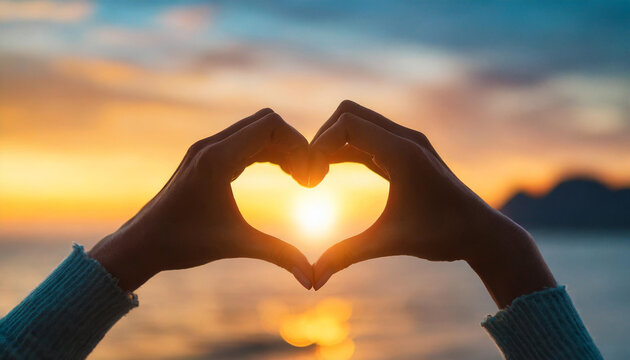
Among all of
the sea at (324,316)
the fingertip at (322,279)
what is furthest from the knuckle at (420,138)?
the sea at (324,316)

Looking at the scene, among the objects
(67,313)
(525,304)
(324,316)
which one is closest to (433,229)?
(525,304)

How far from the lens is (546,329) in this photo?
1.97 m

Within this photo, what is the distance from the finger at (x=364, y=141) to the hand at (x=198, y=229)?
12.6 inches

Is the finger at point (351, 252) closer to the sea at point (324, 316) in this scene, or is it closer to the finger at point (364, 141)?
the finger at point (364, 141)

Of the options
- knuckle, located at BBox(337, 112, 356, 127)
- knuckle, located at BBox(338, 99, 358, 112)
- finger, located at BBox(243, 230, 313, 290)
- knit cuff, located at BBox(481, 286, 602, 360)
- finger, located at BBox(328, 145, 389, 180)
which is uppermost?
knuckle, located at BBox(338, 99, 358, 112)

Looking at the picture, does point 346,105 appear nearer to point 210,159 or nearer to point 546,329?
point 210,159

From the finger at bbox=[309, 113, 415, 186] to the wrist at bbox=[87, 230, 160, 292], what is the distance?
0.99 m

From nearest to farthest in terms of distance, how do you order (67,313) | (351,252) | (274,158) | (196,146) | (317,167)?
(67,313), (351,252), (196,146), (317,167), (274,158)

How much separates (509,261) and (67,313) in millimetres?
1848

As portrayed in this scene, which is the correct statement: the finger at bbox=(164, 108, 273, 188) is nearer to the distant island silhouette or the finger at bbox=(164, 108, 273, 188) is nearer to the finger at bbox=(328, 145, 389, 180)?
the finger at bbox=(328, 145, 389, 180)

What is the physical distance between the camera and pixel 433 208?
221cm

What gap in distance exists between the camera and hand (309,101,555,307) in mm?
2096

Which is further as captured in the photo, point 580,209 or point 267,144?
point 580,209

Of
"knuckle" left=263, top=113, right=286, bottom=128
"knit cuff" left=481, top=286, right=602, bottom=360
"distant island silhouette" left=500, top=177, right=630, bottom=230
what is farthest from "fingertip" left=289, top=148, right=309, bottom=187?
"distant island silhouette" left=500, top=177, right=630, bottom=230
